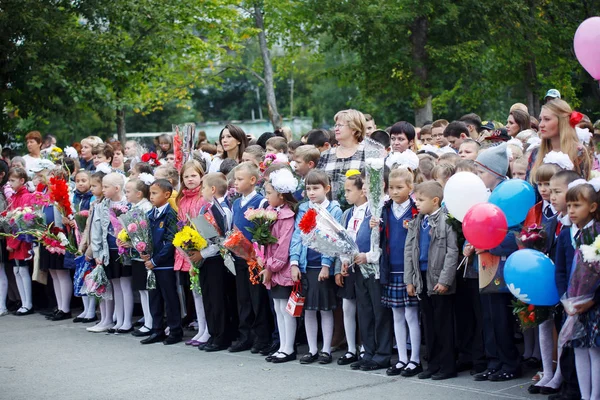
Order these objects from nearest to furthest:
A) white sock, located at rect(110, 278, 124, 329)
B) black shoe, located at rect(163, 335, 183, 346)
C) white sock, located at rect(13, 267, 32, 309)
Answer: black shoe, located at rect(163, 335, 183, 346)
white sock, located at rect(110, 278, 124, 329)
white sock, located at rect(13, 267, 32, 309)

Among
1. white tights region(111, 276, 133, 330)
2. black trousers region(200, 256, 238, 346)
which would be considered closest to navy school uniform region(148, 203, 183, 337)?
black trousers region(200, 256, 238, 346)

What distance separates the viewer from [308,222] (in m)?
7.87

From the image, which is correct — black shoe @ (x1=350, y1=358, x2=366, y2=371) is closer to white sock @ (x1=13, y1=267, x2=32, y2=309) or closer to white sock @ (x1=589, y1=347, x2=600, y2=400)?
white sock @ (x1=589, y1=347, x2=600, y2=400)

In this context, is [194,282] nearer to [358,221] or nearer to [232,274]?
[232,274]

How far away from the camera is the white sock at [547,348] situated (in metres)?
6.88

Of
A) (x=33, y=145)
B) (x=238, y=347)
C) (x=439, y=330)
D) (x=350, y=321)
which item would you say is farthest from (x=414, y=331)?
(x=33, y=145)

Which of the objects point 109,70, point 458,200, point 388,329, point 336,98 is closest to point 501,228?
point 458,200

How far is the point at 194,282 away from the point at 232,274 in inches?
17.3

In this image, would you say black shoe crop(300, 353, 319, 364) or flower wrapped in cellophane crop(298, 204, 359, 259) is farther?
black shoe crop(300, 353, 319, 364)

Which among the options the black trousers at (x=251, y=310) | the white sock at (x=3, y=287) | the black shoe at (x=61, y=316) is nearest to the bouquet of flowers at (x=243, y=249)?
the black trousers at (x=251, y=310)

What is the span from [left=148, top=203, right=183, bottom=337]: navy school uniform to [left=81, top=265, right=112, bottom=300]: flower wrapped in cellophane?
1.06 metres

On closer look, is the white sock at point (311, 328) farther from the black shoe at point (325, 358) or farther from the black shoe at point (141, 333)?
the black shoe at point (141, 333)

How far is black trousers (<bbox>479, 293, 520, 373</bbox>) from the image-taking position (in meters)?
7.23

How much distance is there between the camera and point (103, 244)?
10.7m
